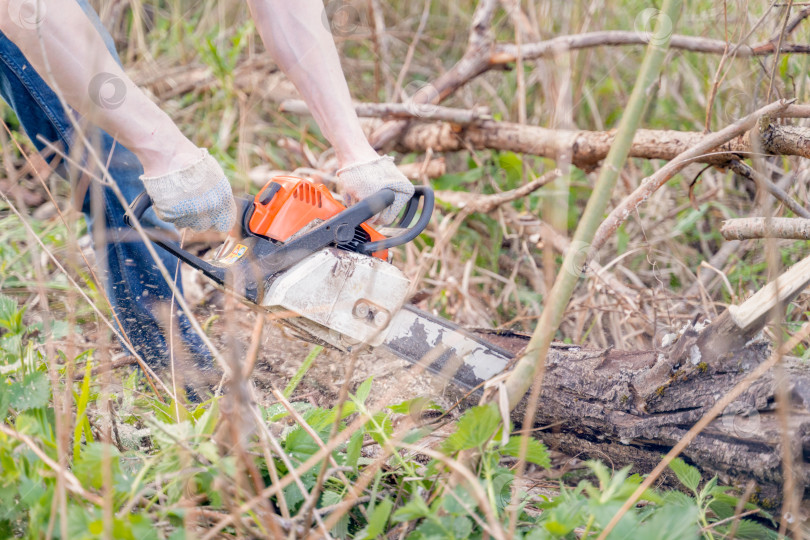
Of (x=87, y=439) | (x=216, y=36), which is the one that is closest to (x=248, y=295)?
(x=87, y=439)

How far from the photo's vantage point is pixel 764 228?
141 centimetres

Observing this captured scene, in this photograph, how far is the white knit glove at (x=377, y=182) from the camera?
167cm

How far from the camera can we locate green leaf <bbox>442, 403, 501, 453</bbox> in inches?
39.9

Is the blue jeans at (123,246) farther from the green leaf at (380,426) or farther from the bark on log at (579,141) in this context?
the bark on log at (579,141)

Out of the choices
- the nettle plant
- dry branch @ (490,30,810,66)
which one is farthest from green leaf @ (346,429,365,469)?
dry branch @ (490,30,810,66)

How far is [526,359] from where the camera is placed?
1.07 m

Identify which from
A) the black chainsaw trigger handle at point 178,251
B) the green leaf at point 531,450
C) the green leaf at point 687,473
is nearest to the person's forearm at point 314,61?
the black chainsaw trigger handle at point 178,251

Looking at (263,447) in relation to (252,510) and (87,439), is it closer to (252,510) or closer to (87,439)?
(252,510)

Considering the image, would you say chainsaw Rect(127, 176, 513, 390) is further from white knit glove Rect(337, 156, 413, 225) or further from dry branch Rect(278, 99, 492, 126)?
dry branch Rect(278, 99, 492, 126)

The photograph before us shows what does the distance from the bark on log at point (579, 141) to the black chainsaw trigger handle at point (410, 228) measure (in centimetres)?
43

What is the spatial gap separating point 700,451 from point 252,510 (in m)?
0.99

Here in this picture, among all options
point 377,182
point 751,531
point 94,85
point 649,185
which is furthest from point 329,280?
point 751,531

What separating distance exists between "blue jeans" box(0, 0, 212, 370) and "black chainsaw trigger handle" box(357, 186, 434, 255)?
0.80m

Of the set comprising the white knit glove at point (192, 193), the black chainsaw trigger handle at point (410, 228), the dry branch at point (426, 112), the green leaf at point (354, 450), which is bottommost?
the green leaf at point (354, 450)
